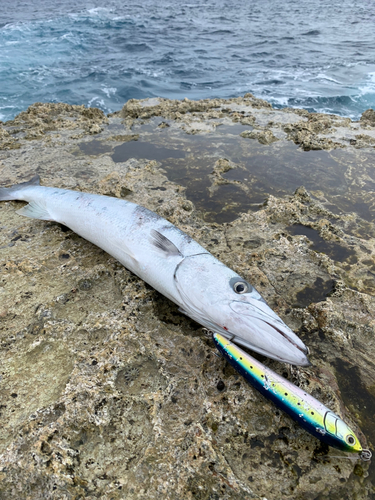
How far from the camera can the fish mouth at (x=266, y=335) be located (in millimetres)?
2010

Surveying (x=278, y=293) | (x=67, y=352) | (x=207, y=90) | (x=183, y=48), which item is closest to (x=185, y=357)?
(x=67, y=352)

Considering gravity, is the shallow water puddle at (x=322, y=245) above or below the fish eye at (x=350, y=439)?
below

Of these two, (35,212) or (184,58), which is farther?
(184,58)

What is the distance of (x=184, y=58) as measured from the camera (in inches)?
697

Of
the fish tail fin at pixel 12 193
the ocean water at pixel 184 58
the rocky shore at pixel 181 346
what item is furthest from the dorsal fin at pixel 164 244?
the ocean water at pixel 184 58

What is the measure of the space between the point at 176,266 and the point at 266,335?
1030 millimetres

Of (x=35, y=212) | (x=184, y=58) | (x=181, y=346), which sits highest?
(x=184, y=58)

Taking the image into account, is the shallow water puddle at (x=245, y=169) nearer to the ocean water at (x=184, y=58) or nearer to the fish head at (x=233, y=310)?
the fish head at (x=233, y=310)

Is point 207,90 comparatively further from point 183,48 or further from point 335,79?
point 183,48

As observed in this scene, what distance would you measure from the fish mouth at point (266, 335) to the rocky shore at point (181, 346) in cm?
23

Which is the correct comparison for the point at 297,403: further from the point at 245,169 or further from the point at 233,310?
the point at 245,169

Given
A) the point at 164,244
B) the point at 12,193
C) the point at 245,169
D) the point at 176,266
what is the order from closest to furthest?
the point at 176,266 → the point at 164,244 → the point at 12,193 → the point at 245,169

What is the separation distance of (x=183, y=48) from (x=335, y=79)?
1094 cm

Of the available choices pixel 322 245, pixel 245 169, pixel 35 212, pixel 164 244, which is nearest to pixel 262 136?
pixel 245 169
